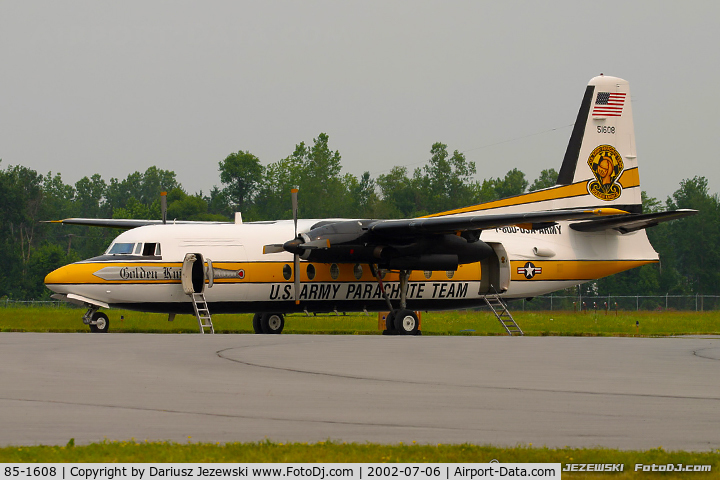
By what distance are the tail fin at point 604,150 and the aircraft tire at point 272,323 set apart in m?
10.9

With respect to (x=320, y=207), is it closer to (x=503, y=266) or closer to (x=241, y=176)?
(x=241, y=176)

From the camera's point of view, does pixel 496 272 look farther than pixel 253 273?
Yes

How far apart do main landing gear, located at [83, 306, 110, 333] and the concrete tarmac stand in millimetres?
5860

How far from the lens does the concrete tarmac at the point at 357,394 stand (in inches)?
330

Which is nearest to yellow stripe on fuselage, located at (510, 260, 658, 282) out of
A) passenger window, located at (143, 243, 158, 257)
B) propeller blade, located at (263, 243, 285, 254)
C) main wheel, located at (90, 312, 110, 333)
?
propeller blade, located at (263, 243, 285, 254)

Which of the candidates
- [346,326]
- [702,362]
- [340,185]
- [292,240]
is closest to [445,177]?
[340,185]

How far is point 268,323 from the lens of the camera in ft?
90.5

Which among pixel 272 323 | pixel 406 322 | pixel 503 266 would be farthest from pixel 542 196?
pixel 272 323

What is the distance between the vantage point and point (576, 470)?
23.4 ft

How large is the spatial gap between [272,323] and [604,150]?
13.0 m

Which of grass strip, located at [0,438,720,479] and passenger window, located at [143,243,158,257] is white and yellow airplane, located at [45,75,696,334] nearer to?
passenger window, located at [143,243,158,257]

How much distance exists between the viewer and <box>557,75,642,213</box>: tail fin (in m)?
29.8

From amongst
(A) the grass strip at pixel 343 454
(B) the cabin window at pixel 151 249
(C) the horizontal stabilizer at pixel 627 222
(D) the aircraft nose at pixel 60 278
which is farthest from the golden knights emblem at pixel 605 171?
(A) the grass strip at pixel 343 454
